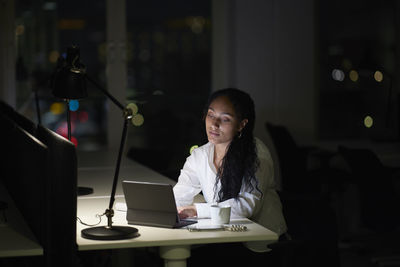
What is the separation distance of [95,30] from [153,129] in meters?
1.13

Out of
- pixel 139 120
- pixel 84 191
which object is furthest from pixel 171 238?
pixel 139 120

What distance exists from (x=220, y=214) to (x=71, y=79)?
869 millimetres

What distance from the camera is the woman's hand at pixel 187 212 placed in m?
2.71

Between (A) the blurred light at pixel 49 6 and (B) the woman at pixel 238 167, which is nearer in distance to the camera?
(B) the woman at pixel 238 167

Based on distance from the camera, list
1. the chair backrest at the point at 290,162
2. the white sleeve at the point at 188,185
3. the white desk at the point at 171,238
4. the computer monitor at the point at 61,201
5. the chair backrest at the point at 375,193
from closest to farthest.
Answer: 1. the computer monitor at the point at 61,201
2. the white desk at the point at 171,238
3. the white sleeve at the point at 188,185
4. the chair backrest at the point at 375,193
5. the chair backrest at the point at 290,162

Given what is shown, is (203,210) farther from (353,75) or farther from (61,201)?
(353,75)

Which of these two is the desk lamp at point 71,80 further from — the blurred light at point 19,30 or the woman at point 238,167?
the blurred light at point 19,30

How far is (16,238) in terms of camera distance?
244 cm

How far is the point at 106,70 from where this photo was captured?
6.38 meters

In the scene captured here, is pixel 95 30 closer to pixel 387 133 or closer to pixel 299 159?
pixel 299 159

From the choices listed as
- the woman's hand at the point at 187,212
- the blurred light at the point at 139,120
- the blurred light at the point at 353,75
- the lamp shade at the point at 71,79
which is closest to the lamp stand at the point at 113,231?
the woman's hand at the point at 187,212

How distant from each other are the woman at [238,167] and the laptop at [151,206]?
17 centimetres

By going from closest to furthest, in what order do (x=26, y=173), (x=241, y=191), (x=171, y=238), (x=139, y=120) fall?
(x=171, y=238) → (x=26, y=173) → (x=241, y=191) → (x=139, y=120)

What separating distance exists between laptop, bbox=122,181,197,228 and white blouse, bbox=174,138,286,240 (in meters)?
0.20
